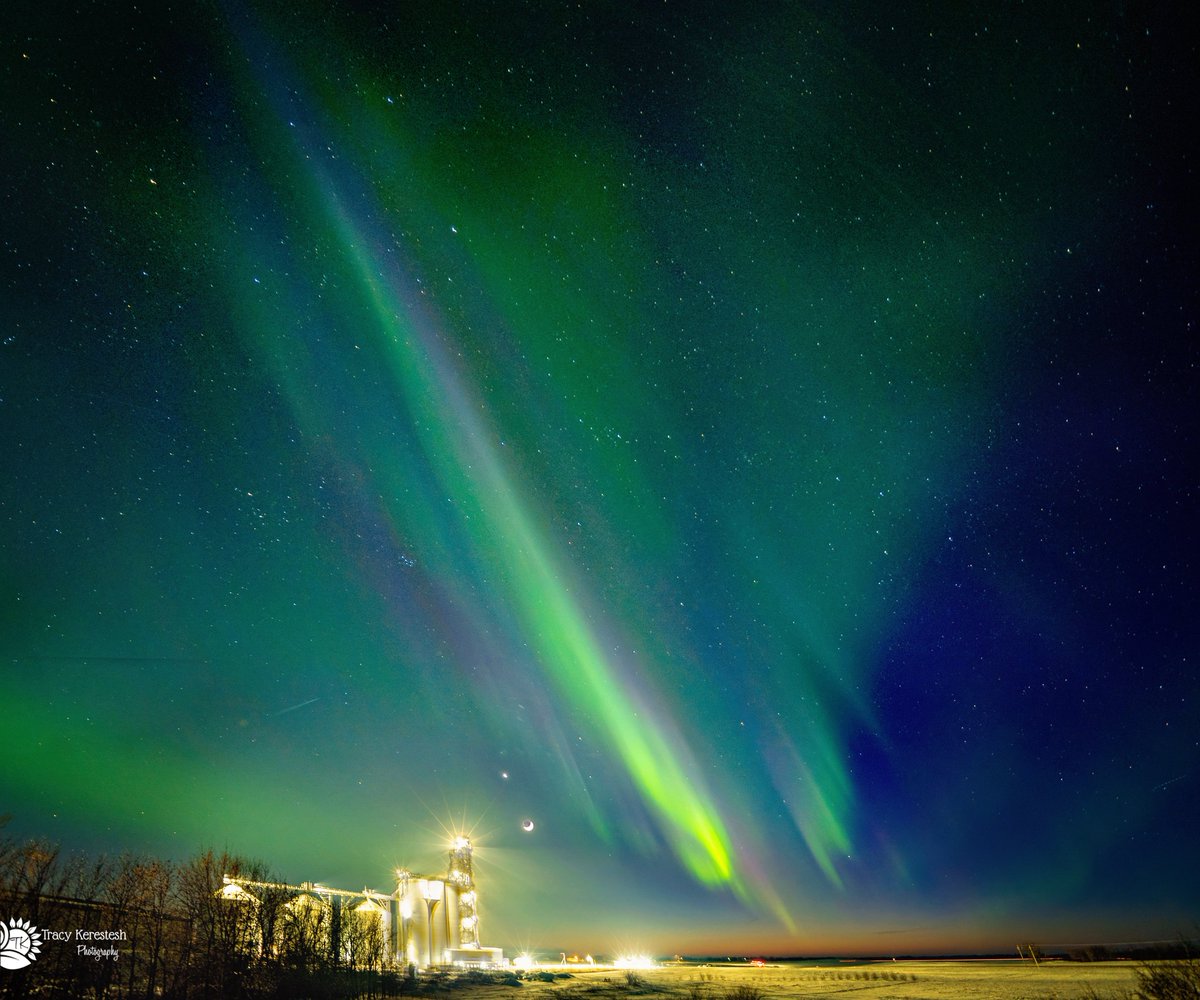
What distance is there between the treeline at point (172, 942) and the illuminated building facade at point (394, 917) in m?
0.27

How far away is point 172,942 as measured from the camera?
30781 millimetres

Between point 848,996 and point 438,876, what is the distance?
115 ft

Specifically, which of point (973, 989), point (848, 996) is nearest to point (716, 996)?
point (848, 996)

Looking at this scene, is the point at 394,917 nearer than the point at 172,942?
No

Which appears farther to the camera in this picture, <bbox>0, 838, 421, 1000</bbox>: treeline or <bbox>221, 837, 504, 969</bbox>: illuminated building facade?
<bbox>221, 837, 504, 969</bbox>: illuminated building facade

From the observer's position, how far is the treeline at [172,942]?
986 inches

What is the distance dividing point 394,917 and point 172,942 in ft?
81.1

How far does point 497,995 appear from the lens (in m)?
38.3

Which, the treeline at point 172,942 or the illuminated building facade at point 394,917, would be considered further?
the illuminated building facade at point 394,917

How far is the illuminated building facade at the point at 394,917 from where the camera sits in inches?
1521

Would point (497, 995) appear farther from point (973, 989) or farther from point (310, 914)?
point (973, 989)

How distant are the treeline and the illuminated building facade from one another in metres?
0.27

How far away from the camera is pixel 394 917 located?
171ft

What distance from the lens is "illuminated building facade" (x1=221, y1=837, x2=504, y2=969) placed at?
3862 cm
